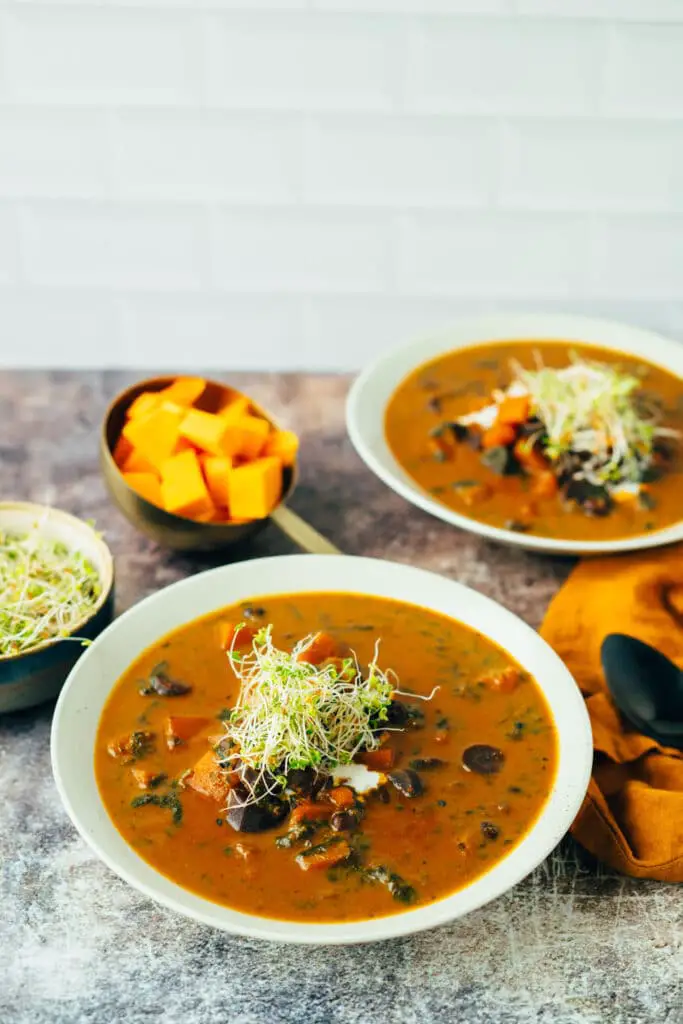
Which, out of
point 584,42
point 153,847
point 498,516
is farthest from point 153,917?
point 584,42

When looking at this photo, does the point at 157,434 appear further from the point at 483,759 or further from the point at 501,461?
the point at 483,759

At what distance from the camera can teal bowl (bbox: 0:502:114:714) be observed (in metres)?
2.09

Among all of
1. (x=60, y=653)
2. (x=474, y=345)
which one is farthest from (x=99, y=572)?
(x=474, y=345)

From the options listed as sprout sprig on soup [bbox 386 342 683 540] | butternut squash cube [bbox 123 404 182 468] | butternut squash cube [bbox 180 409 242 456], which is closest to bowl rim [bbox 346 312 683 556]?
sprout sprig on soup [bbox 386 342 683 540]

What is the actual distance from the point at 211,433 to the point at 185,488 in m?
0.12

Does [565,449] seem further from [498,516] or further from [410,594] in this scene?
[410,594]

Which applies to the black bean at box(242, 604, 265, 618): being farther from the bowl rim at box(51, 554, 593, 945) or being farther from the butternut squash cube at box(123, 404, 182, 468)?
the butternut squash cube at box(123, 404, 182, 468)

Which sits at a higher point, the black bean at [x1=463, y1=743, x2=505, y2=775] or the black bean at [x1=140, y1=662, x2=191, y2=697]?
the black bean at [x1=140, y1=662, x2=191, y2=697]

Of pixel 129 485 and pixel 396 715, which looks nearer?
pixel 396 715

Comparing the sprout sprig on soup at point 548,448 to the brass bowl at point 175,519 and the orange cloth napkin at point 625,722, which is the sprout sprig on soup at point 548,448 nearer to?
the orange cloth napkin at point 625,722

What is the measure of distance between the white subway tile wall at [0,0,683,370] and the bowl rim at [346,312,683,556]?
0.10 m

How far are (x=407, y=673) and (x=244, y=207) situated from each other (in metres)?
1.70

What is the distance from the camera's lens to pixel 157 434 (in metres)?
2.51

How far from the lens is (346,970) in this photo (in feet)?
5.99
